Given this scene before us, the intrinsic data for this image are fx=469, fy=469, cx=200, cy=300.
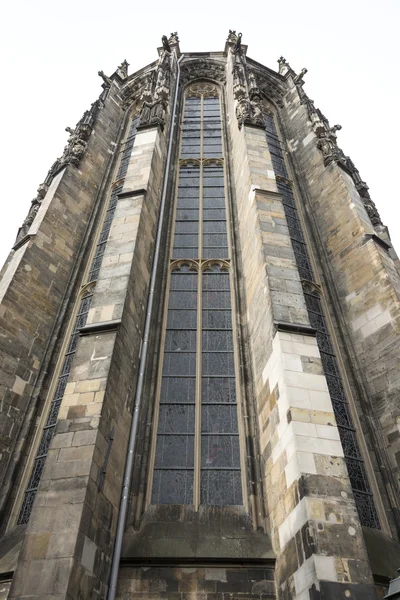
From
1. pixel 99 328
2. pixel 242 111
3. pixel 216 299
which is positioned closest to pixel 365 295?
pixel 216 299

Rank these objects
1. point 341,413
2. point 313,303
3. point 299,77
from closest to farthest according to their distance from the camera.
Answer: point 341,413
point 313,303
point 299,77

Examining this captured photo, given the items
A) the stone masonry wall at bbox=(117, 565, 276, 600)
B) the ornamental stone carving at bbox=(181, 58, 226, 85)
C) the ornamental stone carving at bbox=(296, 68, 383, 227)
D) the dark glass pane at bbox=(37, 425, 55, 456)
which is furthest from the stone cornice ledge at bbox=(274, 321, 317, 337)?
the ornamental stone carving at bbox=(181, 58, 226, 85)

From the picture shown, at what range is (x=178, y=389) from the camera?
837 centimetres

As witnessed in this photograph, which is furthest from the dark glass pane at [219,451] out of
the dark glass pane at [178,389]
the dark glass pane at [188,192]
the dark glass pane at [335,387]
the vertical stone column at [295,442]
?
the dark glass pane at [188,192]

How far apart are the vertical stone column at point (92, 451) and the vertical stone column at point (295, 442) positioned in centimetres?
209

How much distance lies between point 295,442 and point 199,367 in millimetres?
3170

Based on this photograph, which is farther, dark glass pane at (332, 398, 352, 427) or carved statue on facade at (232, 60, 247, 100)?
carved statue on facade at (232, 60, 247, 100)

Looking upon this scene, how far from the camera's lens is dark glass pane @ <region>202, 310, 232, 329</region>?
31.0 feet

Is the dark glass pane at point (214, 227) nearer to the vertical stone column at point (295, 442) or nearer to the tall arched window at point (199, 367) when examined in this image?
the tall arched window at point (199, 367)

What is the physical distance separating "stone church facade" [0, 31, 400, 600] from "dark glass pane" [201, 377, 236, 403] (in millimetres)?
28

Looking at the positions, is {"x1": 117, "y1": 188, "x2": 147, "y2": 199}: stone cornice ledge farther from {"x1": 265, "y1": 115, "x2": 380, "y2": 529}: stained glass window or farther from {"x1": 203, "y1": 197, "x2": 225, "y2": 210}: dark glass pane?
Answer: {"x1": 265, "y1": 115, "x2": 380, "y2": 529}: stained glass window

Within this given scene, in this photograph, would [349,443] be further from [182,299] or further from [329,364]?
[182,299]

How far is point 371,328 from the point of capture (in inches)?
351

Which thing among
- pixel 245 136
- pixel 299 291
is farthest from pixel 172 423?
pixel 245 136
